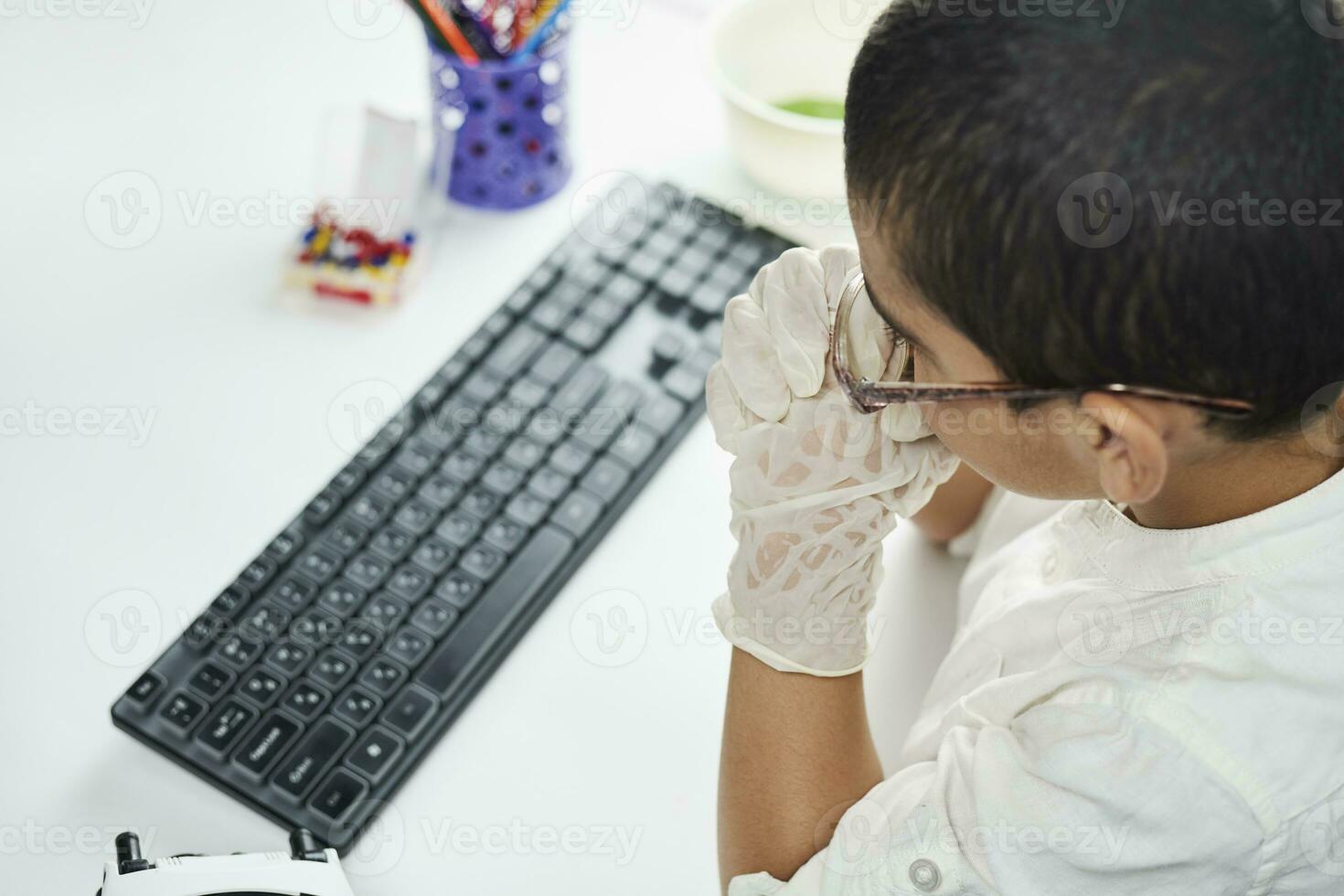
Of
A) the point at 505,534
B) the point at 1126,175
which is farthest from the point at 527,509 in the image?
the point at 1126,175

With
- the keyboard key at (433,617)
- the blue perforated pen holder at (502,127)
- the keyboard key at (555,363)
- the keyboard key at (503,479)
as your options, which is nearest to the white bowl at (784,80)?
the blue perforated pen holder at (502,127)

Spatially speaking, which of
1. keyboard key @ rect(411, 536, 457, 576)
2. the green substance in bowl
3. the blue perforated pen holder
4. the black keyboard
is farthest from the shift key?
the green substance in bowl

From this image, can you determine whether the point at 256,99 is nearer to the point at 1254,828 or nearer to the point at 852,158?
the point at 852,158

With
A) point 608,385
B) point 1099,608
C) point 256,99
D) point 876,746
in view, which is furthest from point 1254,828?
point 256,99

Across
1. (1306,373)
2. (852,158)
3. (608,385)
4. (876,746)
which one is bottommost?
(876,746)

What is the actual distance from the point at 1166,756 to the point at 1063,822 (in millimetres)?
51

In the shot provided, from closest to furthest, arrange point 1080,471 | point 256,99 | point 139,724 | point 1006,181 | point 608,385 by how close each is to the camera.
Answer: point 1006,181 → point 1080,471 → point 139,724 → point 608,385 → point 256,99

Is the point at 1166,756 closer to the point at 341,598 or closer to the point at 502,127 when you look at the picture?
the point at 341,598

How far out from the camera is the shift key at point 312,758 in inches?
26.2

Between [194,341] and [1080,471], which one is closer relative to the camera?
[1080,471]

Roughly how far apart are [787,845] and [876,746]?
0.10m

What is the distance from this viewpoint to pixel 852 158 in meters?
0.52

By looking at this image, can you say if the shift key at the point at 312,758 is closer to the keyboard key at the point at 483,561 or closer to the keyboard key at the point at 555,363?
the keyboard key at the point at 483,561

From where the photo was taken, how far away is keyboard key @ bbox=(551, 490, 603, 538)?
0.78m
